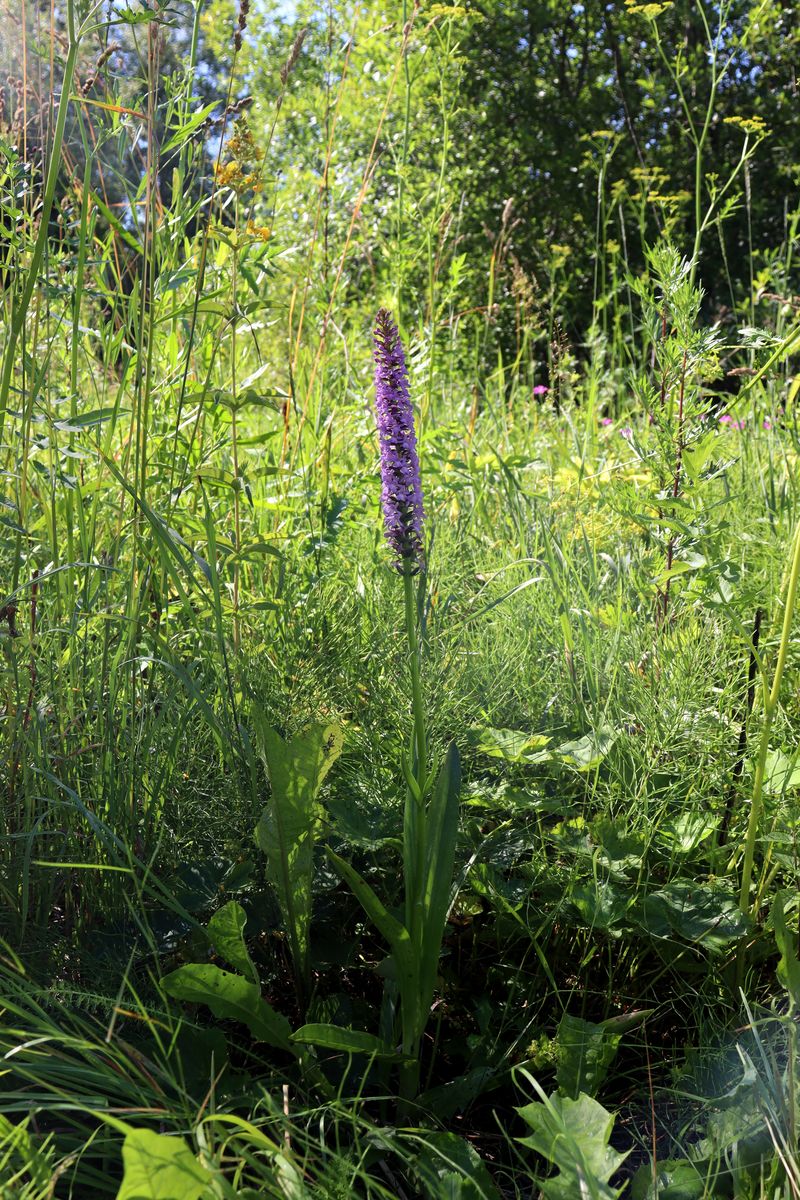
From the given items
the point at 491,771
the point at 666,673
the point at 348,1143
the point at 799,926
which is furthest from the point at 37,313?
the point at 799,926

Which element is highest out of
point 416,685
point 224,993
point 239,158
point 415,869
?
point 239,158

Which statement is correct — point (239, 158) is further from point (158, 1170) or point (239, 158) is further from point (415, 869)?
point (158, 1170)

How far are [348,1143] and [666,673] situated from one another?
0.73 metres

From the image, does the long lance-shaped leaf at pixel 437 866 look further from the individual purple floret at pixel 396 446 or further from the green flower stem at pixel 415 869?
the individual purple floret at pixel 396 446

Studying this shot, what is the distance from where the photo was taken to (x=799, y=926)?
1276mm

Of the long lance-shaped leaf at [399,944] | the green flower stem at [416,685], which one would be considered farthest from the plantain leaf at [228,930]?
the green flower stem at [416,685]

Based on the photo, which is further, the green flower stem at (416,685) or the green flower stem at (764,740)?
the green flower stem at (764,740)

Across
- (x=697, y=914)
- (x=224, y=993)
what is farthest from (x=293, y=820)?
(x=697, y=914)

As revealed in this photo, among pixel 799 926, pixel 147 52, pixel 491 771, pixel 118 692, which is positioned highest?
pixel 147 52

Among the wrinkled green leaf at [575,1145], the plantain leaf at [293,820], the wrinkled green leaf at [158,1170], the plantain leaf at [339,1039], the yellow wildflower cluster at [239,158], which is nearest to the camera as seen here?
the wrinkled green leaf at [158,1170]

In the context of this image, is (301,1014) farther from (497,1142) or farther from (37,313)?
(37,313)

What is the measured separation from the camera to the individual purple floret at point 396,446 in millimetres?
1020

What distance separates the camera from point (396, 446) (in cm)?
103

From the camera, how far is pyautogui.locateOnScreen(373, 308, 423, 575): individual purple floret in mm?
1020
